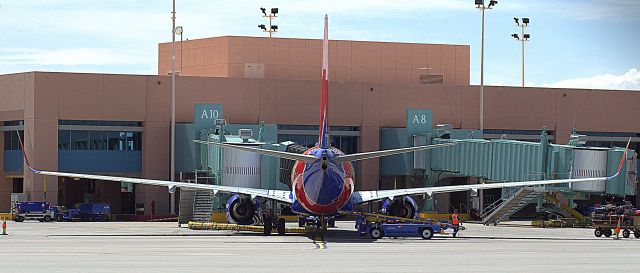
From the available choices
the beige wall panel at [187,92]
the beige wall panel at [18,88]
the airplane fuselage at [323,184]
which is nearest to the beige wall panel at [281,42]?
the beige wall panel at [187,92]

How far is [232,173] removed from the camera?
89.8m

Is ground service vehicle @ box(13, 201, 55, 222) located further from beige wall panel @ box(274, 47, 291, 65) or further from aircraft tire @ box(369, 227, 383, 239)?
aircraft tire @ box(369, 227, 383, 239)

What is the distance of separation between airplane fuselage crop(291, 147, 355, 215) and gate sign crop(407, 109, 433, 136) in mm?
37526

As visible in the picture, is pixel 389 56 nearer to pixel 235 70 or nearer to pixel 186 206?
pixel 235 70

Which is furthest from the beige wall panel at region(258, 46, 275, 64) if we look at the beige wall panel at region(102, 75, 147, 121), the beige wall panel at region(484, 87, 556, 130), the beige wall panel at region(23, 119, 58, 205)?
the beige wall panel at region(23, 119, 58, 205)

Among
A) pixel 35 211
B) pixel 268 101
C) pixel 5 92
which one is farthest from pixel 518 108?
pixel 5 92

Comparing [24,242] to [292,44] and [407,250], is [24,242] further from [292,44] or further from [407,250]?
[292,44]

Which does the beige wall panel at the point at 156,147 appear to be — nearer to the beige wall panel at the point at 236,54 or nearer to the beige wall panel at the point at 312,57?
the beige wall panel at the point at 236,54

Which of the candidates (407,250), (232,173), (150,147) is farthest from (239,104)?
(407,250)

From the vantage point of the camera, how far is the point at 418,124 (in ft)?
333

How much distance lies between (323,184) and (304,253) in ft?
40.8

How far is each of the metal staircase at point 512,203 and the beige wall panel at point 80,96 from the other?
3482 centimetres

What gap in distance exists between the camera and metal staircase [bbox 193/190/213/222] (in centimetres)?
8388

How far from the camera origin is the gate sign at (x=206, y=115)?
97375 mm
